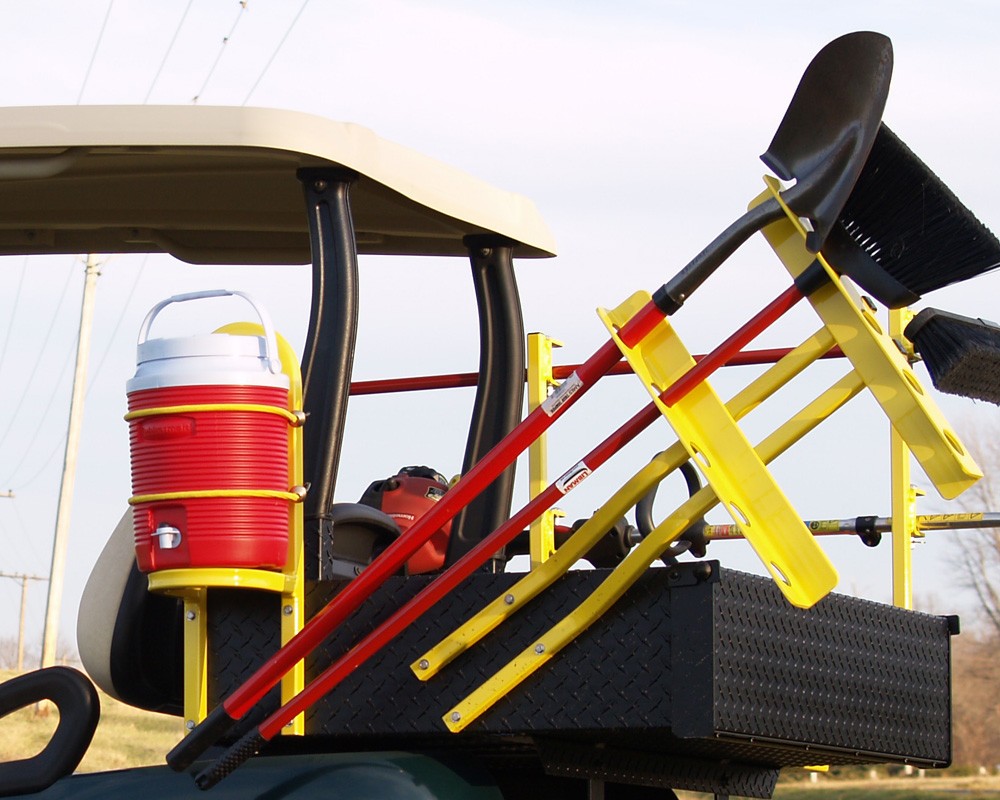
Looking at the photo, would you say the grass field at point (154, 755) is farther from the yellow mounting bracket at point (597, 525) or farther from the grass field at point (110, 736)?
the yellow mounting bracket at point (597, 525)

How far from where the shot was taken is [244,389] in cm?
287

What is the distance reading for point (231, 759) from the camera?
9.22 feet

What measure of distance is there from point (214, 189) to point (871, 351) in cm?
170

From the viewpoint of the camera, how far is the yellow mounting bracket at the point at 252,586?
284 centimetres

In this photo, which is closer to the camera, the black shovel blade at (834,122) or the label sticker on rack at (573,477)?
the black shovel blade at (834,122)

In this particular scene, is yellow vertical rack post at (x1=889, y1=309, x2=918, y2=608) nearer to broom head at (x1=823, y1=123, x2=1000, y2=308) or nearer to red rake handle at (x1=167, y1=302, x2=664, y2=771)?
broom head at (x1=823, y1=123, x2=1000, y2=308)

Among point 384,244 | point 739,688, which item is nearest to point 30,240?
point 384,244

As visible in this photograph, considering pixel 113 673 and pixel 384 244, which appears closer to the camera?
pixel 113 673

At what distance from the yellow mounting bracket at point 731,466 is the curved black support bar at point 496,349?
1108mm

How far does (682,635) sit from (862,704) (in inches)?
23.1

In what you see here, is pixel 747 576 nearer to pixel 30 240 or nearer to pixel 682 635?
pixel 682 635

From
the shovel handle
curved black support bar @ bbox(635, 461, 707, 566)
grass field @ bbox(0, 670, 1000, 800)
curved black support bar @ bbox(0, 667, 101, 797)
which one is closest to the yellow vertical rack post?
curved black support bar @ bbox(635, 461, 707, 566)

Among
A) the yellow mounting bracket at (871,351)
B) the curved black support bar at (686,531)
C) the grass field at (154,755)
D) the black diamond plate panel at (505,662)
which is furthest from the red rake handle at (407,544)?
the grass field at (154,755)

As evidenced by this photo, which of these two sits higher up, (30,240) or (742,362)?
(30,240)
